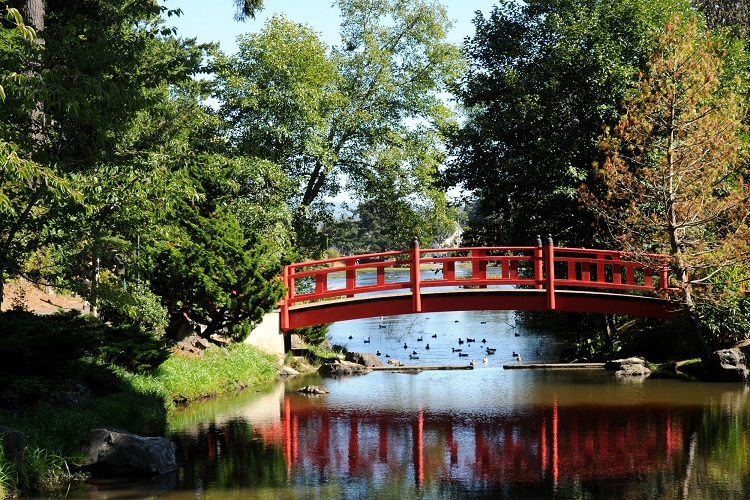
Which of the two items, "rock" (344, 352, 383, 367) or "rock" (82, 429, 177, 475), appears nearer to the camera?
"rock" (82, 429, 177, 475)

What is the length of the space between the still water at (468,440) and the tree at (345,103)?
29.6 feet

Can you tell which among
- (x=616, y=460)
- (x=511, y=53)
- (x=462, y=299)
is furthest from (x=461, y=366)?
(x=616, y=460)

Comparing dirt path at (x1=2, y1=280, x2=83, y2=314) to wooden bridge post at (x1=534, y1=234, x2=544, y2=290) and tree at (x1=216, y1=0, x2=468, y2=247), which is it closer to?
tree at (x1=216, y1=0, x2=468, y2=247)

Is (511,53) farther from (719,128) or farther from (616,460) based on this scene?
(616,460)

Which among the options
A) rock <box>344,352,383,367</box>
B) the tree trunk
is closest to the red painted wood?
rock <box>344,352,383,367</box>

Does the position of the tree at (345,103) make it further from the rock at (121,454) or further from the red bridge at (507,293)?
the rock at (121,454)

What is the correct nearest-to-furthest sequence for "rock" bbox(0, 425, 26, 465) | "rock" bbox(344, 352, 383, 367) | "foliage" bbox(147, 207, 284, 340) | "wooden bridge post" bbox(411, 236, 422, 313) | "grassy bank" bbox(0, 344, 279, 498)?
"rock" bbox(0, 425, 26, 465) → "grassy bank" bbox(0, 344, 279, 498) → "foliage" bbox(147, 207, 284, 340) → "wooden bridge post" bbox(411, 236, 422, 313) → "rock" bbox(344, 352, 383, 367)

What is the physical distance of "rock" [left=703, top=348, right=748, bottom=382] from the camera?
2025cm

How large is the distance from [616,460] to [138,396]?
327 inches

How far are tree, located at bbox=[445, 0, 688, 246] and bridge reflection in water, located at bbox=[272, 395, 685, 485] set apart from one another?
9.32 metres

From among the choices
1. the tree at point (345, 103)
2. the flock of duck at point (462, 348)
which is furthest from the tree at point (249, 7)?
the flock of duck at point (462, 348)

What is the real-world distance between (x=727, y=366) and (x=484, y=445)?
886 centimetres

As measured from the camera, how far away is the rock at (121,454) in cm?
1215

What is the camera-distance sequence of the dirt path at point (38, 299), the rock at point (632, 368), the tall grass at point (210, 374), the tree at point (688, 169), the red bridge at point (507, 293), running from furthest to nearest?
the dirt path at point (38, 299) → the rock at point (632, 368) → the red bridge at point (507, 293) → the tree at point (688, 169) → the tall grass at point (210, 374)
